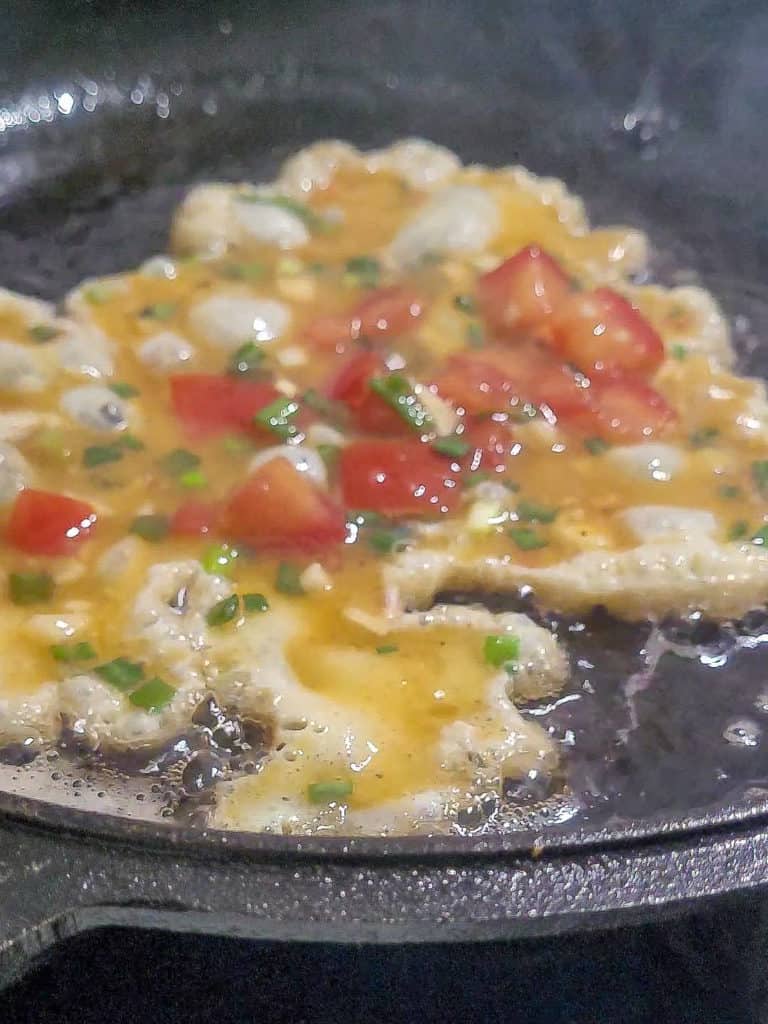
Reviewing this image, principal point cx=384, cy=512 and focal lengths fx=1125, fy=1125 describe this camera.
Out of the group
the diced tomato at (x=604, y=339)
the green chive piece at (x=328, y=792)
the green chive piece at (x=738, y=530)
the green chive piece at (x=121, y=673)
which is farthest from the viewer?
the diced tomato at (x=604, y=339)

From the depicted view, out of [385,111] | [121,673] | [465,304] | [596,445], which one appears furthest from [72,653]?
[385,111]

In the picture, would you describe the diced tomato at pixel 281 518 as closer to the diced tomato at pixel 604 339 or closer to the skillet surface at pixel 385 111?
the diced tomato at pixel 604 339

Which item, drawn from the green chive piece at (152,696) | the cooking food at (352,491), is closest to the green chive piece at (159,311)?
the cooking food at (352,491)

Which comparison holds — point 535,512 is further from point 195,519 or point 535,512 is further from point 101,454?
point 101,454

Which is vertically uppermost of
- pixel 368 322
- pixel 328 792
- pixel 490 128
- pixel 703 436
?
pixel 490 128

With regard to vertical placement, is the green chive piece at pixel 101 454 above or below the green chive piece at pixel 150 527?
above

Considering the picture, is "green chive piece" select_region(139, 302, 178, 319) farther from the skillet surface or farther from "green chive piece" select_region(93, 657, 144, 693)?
"green chive piece" select_region(93, 657, 144, 693)

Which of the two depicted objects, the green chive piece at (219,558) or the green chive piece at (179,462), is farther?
the green chive piece at (179,462)
